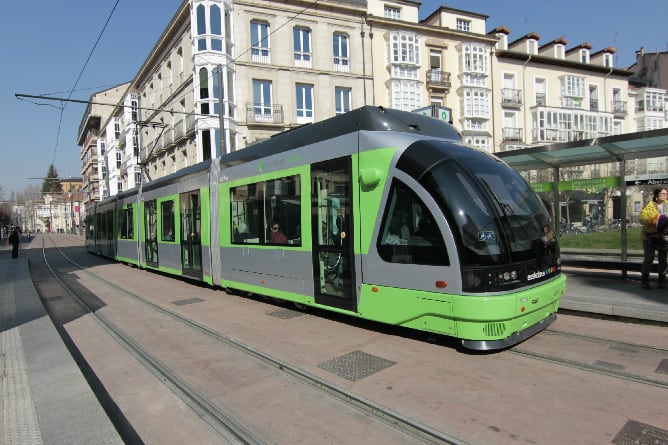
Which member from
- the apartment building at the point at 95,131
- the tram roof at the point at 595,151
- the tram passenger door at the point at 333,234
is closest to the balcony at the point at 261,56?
the tram roof at the point at 595,151

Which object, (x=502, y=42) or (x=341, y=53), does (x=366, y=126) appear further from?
(x=502, y=42)

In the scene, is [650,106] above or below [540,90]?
below

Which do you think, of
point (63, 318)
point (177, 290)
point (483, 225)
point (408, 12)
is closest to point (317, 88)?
point (408, 12)

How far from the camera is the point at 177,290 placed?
1116 cm

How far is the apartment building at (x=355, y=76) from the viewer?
26.4m

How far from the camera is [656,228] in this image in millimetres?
7414

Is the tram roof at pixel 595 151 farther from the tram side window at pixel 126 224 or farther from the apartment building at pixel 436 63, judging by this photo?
the apartment building at pixel 436 63

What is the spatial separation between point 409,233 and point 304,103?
2443cm

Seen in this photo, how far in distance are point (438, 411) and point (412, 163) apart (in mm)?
2836

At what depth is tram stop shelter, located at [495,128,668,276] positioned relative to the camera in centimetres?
840

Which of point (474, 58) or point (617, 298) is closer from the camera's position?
point (617, 298)

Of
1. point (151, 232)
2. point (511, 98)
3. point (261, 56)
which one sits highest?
point (261, 56)

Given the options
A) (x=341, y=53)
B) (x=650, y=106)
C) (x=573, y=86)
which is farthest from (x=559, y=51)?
(x=341, y=53)

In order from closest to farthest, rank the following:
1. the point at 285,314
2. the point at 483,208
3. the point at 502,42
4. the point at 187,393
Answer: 1. the point at 187,393
2. the point at 483,208
3. the point at 285,314
4. the point at 502,42
